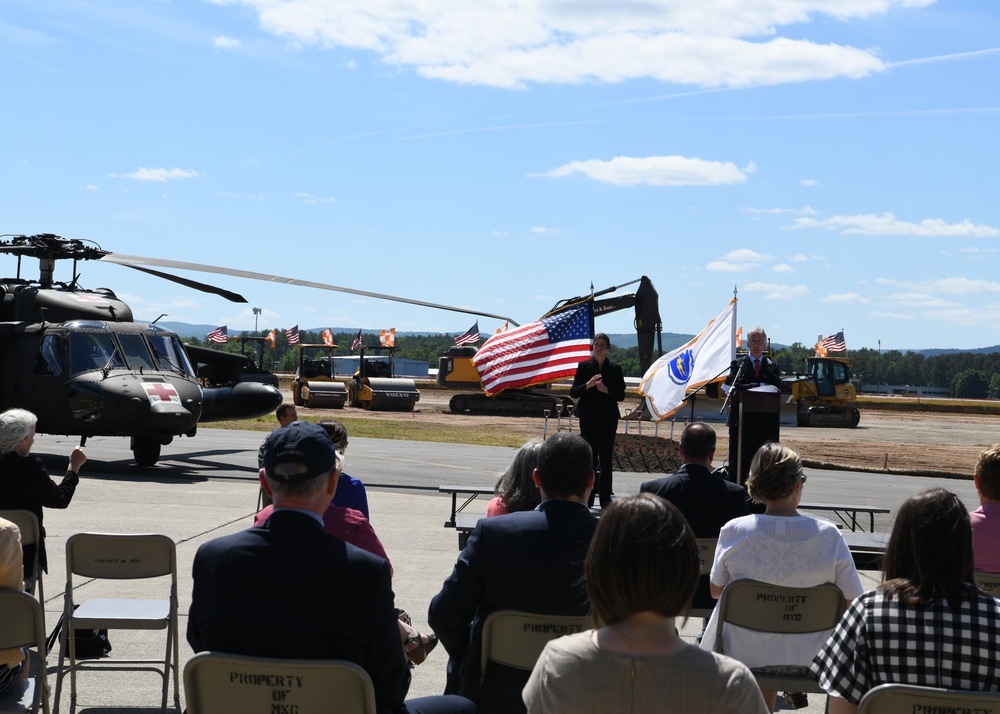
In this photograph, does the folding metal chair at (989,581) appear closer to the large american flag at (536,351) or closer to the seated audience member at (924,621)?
the seated audience member at (924,621)

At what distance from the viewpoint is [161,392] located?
15.5 metres

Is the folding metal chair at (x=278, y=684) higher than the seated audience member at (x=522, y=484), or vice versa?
the seated audience member at (x=522, y=484)

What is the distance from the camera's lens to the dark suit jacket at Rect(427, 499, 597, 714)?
3646mm

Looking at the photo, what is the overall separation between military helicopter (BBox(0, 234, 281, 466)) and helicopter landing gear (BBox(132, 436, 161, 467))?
0.05ft

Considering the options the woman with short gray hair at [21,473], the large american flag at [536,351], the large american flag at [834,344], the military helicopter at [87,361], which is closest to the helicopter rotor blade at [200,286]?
the military helicopter at [87,361]

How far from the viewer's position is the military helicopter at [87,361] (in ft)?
50.1

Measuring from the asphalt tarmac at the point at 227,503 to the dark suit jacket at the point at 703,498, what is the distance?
109cm

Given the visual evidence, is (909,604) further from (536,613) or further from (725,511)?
(725,511)

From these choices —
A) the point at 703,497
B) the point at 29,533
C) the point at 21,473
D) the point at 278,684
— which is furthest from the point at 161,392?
the point at 278,684

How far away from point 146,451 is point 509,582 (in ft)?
46.2

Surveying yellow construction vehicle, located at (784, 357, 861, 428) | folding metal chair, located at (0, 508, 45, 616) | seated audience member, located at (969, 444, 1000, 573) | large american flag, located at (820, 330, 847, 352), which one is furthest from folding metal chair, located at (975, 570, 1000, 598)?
large american flag, located at (820, 330, 847, 352)

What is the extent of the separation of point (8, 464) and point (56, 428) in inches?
426

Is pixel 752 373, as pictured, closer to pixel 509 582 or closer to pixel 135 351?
pixel 509 582

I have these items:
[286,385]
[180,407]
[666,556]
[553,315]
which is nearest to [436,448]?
[553,315]
